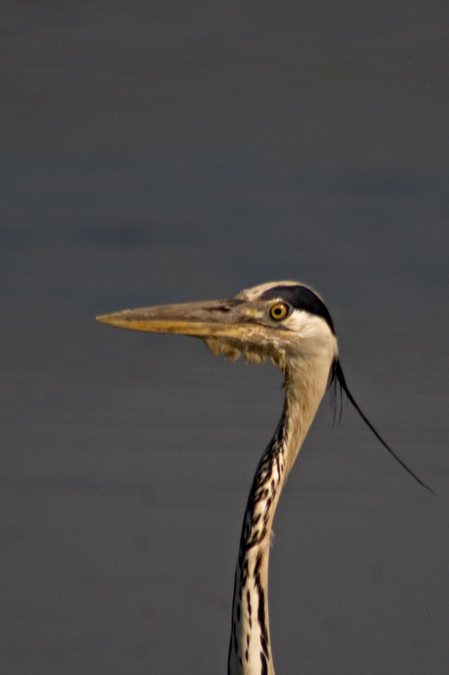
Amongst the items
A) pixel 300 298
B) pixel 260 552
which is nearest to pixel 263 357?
pixel 300 298

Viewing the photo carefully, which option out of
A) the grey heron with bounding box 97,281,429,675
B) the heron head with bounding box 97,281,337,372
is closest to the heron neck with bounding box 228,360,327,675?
the grey heron with bounding box 97,281,429,675

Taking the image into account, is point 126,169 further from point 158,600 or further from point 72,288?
point 158,600

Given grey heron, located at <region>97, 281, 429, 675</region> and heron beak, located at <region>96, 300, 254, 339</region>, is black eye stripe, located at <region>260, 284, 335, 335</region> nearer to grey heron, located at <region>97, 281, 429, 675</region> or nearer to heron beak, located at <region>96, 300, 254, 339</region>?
grey heron, located at <region>97, 281, 429, 675</region>

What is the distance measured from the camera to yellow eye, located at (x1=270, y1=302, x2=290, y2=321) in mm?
3314

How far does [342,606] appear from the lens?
4316 mm

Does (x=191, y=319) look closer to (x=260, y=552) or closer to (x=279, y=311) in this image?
(x=279, y=311)

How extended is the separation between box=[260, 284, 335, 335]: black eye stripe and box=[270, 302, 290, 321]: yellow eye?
2 cm

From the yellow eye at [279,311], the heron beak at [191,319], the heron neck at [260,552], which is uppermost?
the yellow eye at [279,311]

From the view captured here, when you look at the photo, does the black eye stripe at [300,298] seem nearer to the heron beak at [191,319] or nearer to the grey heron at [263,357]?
the grey heron at [263,357]

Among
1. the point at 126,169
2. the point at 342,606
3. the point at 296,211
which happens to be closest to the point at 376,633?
the point at 342,606

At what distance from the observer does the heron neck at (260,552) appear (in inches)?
122

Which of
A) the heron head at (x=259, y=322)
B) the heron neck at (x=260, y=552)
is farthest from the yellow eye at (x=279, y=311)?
the heron neck at (x=260, y=552)

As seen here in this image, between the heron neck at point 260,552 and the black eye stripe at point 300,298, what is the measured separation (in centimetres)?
24

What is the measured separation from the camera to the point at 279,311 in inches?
131
